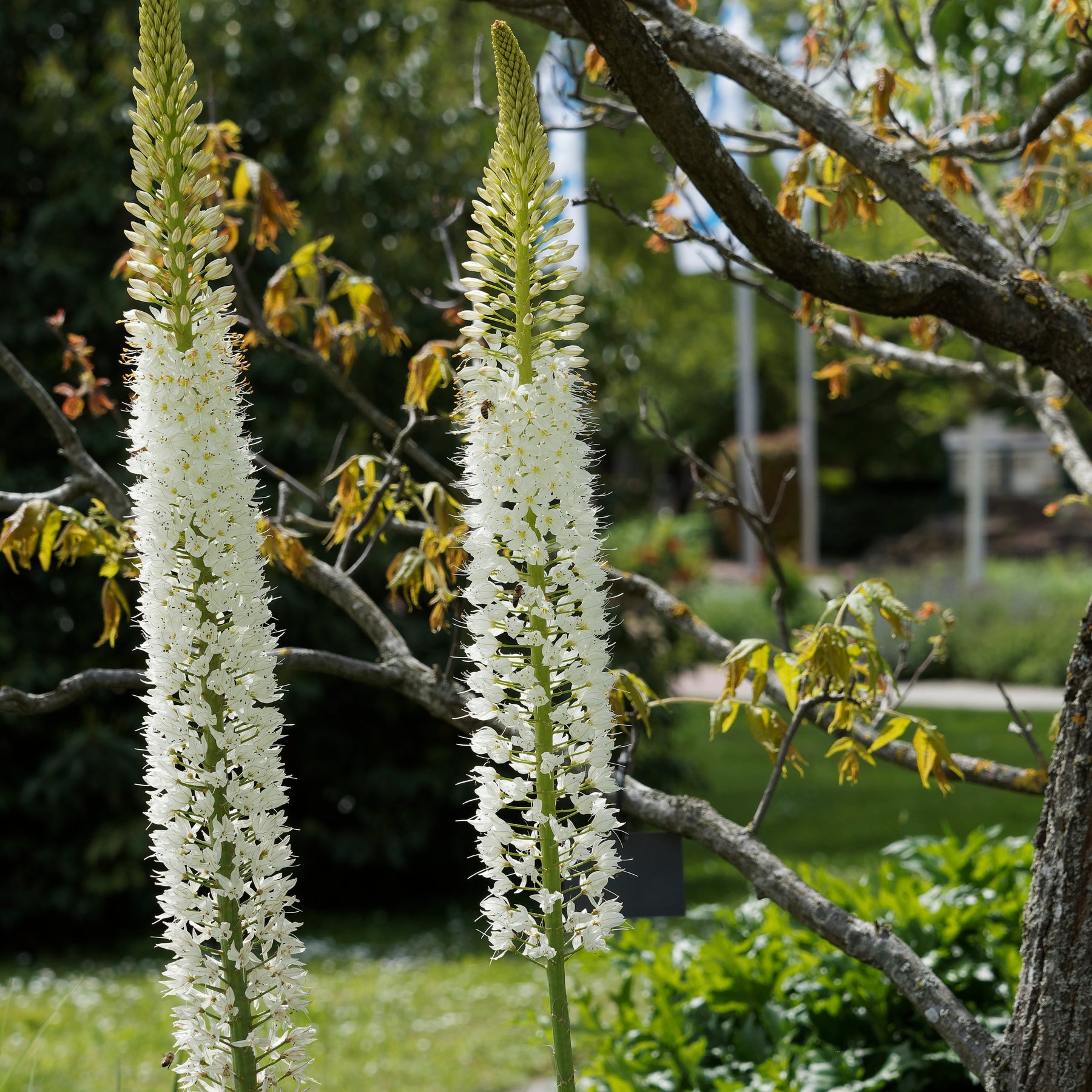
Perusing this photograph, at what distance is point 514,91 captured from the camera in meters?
1.93

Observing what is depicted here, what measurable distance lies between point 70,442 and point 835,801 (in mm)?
8708

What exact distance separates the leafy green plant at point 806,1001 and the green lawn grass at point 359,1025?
0.35m

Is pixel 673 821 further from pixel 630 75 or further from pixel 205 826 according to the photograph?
pixel 630 75

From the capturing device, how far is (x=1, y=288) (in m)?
7.91

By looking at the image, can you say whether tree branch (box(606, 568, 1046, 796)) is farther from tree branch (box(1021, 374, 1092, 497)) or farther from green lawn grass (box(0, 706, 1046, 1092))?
green lawn grass (box(0, 706, 1046, 1092))

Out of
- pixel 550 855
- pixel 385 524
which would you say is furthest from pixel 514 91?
pixel 385 524

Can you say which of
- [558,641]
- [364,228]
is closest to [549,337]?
[558,641]

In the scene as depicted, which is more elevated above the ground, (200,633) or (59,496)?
(59,496)

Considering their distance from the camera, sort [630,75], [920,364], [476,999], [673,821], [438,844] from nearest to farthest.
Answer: [630,75] < [673,821] < [920,364] < [476,999] < [438,844]

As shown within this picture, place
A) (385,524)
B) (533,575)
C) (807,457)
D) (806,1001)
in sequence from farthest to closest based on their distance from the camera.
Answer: (807,457) < (806,1001) < (385,524) < (533,575)

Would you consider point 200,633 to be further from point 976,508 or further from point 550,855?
point 976,508

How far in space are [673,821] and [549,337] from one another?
1415 millimetres

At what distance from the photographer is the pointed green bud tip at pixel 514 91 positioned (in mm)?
1917

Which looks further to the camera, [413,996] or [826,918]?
[413,996]
